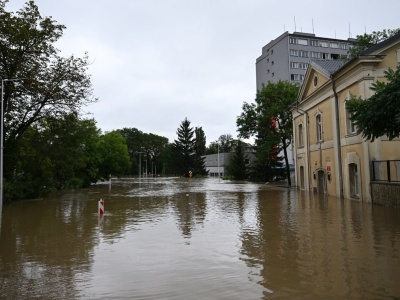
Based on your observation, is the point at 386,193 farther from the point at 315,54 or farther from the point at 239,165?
the point at 315,54

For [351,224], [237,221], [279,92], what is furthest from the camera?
[279,92]

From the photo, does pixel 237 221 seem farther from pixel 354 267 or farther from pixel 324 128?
pixel 324 128

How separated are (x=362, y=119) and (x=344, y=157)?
35.9 feet

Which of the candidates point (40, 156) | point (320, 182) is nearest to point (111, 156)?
point (40, 156)

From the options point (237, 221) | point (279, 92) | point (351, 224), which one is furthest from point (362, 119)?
point (279, 92)

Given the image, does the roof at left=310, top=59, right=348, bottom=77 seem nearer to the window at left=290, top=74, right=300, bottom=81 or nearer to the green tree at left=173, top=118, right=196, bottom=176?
the window at left=290, top=74, right=300, bottom=81

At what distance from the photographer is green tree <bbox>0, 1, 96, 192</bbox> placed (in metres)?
23.7

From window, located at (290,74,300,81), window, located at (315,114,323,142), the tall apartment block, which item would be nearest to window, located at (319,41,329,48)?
the tall apartment block

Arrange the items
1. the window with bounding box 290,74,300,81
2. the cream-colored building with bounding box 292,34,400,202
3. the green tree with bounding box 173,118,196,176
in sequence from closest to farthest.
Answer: the cream-colored building with bounding box 292,34,400,202 → the window with bounding box 290,74,300,81 → the green tree with bounding box 173,118,196,176

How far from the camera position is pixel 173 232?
1160 centimetres

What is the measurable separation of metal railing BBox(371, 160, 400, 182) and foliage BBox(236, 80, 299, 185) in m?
22.2

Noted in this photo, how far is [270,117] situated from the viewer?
141ft

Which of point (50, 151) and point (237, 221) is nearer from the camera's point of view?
point (237, 221)

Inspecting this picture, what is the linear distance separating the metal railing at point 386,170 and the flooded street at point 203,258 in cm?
472
